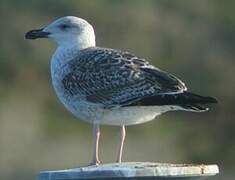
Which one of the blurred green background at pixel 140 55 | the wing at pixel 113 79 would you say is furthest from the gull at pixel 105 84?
the blurred green background at pixel 140 55

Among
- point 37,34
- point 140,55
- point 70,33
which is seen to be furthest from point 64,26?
point 140,55

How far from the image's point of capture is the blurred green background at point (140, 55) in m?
15.5

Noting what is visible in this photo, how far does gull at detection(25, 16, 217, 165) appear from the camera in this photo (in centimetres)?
694

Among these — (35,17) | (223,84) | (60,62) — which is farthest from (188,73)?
(60,62)

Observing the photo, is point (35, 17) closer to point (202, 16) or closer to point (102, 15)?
point (102, 15)

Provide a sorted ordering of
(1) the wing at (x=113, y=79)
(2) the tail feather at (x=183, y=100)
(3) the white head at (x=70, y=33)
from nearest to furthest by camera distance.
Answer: (2) the tail feather at (x=183, y=100)
(1) the wing at (x=113, y=79)
(3) the white head at (x=70, y=33)

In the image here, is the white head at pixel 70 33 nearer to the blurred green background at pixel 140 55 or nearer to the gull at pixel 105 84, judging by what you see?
the gull at pixel 105 84

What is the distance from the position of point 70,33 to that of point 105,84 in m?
0.55

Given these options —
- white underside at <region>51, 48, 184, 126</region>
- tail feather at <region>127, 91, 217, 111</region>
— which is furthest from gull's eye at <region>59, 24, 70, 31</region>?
tail feather at <region>127, 91, 217, 111</region>

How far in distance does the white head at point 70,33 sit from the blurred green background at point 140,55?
635 centimetres

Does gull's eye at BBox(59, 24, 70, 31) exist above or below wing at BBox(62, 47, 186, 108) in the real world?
above

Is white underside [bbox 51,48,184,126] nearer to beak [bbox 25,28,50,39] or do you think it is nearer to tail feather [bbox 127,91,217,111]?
tail feather [bbox 127,91,217,111]

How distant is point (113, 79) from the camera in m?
7.30

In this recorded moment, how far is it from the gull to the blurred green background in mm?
6496
